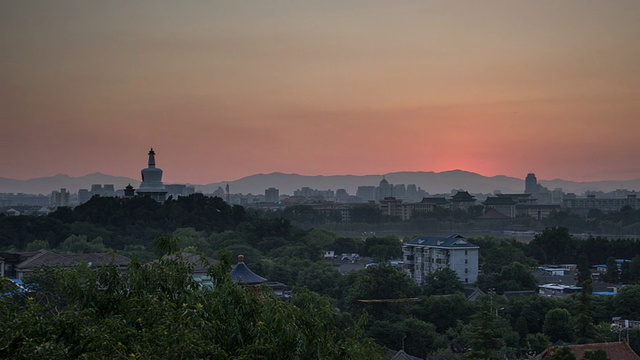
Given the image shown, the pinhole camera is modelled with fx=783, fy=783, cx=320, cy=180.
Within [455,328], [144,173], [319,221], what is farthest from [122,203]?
[319,221]

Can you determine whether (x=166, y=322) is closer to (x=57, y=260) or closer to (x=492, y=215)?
(x=57, y=260)

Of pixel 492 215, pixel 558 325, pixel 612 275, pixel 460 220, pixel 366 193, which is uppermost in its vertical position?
pixel 366 193

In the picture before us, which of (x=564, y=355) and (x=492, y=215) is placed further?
(x=492, y=215)

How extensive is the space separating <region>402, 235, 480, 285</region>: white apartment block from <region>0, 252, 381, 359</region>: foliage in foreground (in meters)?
22.3

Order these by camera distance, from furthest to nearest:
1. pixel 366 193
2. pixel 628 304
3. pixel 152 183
Result: pixel 366 193 < pixel 152 183 < pixel 628 304

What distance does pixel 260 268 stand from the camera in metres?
28.6

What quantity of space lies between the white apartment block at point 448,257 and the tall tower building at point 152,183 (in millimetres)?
20870

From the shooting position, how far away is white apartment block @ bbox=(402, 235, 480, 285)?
97.0ft

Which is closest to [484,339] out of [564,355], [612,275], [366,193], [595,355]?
[564,355]

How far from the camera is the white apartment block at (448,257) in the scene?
1164 inches

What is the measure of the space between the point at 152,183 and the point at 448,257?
80.6ft

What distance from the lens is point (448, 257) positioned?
29.7 m

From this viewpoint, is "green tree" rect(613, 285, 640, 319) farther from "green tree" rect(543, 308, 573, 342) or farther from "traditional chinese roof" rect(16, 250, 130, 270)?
"traditional chinese roof" rect(16, 250, 130, 270)

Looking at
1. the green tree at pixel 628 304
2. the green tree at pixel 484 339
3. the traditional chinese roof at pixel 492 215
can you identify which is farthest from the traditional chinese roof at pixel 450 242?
the traditional chinese roof at pixel 492 215
